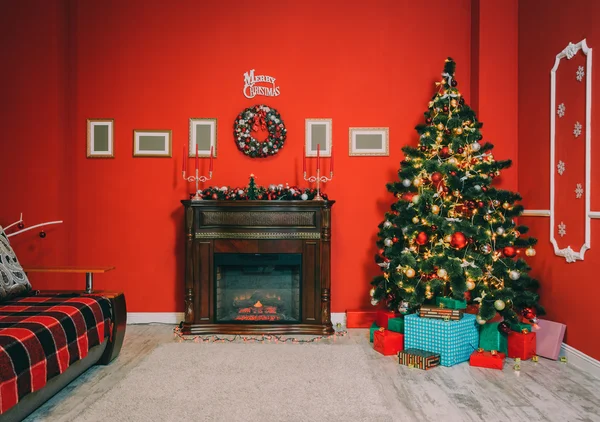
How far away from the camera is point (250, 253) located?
4.37 metres

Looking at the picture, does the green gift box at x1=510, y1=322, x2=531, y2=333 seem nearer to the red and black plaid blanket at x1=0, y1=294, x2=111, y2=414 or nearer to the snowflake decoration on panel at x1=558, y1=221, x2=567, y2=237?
the snowflake decoration on panel at x1=558, y1=221, x2=567, y2=237

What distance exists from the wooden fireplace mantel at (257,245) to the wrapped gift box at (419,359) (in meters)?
0.92

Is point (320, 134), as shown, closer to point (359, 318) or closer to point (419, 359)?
point (359, 318)

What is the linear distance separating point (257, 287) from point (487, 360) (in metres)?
2.02

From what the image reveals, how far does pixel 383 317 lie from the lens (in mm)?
4234

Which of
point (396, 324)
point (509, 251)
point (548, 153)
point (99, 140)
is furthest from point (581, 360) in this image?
point (99, 140)

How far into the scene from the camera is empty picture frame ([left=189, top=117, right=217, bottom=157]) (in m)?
4.79

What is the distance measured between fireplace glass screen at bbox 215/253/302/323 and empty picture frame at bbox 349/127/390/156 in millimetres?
1268

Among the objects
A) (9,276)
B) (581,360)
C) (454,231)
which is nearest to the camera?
(9,276)

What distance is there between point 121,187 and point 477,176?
331 centimetres

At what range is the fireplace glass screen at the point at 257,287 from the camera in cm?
439

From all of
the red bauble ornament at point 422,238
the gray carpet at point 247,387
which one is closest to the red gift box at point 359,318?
the gray carpet at point 247,387

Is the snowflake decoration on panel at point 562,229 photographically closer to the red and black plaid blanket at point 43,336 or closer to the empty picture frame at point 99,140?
the red and black plaid blanket at point 43,336

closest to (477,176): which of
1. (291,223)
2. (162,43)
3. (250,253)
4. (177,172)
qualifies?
(291,223)
